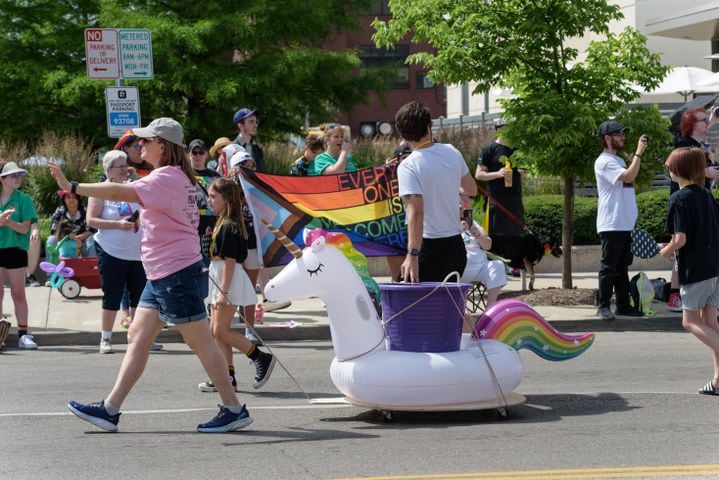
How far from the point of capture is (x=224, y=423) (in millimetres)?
7871

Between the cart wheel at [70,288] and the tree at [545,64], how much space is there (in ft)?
18.0

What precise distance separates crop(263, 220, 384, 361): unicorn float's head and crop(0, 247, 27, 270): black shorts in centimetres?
522

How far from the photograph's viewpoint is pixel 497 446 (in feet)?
23.9

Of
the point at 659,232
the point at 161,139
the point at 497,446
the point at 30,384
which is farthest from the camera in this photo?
the point at 659,232

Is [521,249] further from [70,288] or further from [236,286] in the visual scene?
[236,286]

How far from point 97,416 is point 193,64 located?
66.0 feet

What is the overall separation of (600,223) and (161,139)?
6.83 m

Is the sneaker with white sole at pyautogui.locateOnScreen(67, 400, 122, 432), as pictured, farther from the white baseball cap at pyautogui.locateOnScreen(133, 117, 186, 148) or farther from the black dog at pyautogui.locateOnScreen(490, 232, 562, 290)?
the black dog at pyautogui.locateOnScreen(490, 232, 562, 290)

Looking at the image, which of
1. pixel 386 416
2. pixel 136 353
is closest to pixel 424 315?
pixel 386 416

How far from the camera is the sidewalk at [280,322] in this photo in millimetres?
13047

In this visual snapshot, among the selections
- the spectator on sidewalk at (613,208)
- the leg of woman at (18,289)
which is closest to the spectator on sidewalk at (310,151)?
the spectator on sidewalk at (613,208)

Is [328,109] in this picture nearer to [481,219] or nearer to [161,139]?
[481,219]

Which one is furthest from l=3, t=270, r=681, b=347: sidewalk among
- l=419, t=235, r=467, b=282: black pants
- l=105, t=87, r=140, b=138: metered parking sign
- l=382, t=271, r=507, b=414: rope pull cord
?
l=382, t=271, r=507, b=414: rope pull cord

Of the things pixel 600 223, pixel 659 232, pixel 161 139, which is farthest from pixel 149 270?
pixel 659 232
